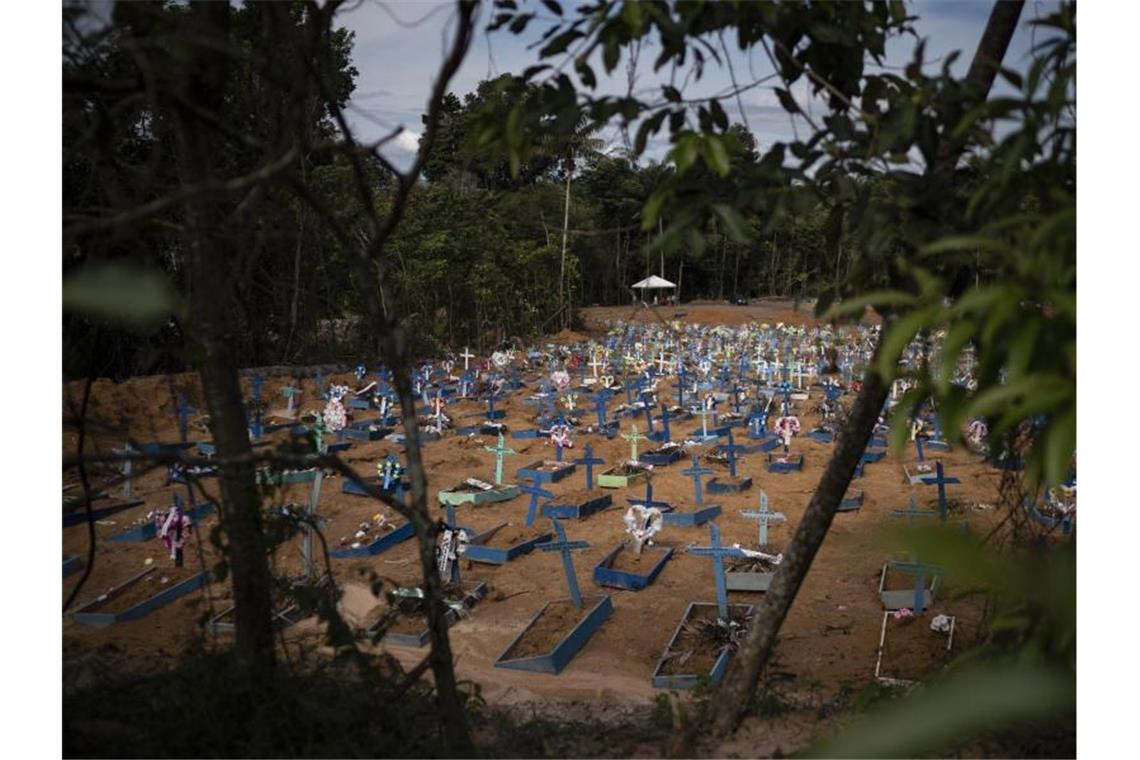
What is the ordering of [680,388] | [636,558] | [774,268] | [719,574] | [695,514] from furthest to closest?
[774,268] → [680,388] → [695,514] → [636,558] → [719,574]

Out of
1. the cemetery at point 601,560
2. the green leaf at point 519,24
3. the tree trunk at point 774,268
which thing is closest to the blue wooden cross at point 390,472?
the cemetery at point 601,560

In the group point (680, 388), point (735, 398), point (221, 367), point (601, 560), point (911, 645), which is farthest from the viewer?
point (680, 388)

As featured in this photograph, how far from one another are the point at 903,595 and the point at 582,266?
26.2 m

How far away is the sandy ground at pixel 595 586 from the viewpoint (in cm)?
464

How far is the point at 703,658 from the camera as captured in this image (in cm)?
498

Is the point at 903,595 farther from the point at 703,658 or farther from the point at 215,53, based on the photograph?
the point at 215,53

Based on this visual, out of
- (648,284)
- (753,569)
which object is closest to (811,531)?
(648,284)

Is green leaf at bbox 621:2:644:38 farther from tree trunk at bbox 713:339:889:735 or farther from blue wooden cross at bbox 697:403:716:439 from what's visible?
blue wooden cross at bbox 697:403:716:439

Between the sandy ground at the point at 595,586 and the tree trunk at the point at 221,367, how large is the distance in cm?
18

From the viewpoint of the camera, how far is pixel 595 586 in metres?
6.50

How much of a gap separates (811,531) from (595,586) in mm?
3768

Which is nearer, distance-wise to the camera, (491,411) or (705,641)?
(705,641)

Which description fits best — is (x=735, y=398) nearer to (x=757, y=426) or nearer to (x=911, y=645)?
(x=757, y=426)

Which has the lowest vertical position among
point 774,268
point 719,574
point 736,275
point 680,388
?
point 719,574
